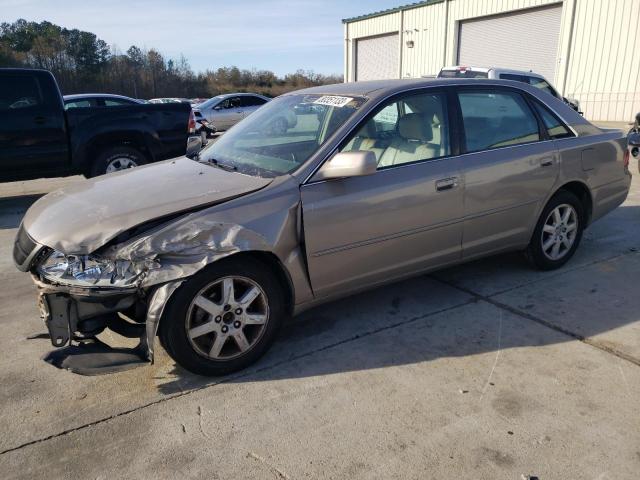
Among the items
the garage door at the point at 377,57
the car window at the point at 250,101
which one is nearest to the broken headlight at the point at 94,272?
the car window at the point at 250,101

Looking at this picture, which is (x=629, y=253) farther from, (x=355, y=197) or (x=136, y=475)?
(x=136, y=475)

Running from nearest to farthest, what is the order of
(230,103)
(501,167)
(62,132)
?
(501,167), (62,132), (230,103)

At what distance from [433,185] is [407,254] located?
52cm

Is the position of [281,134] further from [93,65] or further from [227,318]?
[93,65]

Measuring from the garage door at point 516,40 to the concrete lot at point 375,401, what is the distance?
19772mm

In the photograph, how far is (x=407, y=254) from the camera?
147 inches

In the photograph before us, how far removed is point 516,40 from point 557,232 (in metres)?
20.2

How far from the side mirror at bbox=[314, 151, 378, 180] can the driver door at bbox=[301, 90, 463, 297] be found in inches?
4.0

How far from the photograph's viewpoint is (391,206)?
353cm

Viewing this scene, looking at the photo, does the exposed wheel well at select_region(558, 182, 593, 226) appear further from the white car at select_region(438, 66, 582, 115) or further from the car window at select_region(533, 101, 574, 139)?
the white car at select_region(438, 66, 582, 115)

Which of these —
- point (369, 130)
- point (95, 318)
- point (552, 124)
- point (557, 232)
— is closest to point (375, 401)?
point (95, 318)

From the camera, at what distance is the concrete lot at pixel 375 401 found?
247 cm

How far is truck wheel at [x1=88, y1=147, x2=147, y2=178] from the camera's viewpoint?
8.10m

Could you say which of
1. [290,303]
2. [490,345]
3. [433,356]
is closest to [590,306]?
[490,345]
